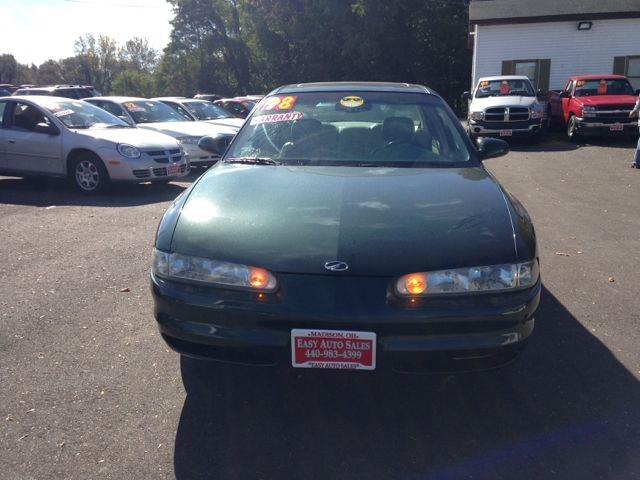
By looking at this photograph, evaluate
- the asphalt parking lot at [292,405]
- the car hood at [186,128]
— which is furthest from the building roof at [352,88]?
the car hood at [186,128]

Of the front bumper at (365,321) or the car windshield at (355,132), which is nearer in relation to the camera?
the front bumper at (365,321)

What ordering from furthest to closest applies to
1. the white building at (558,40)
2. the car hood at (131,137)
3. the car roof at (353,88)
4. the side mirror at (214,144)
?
the white building at (558,40) < the car hood at (131,137) < the side mirror at (214,144) < the car roof at (353,88)

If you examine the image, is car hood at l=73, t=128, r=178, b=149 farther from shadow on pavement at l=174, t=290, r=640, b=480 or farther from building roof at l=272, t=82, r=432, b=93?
shadow on pavement at l=174, t=290, r=640, b=480

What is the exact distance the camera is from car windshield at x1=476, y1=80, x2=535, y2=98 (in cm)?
1628

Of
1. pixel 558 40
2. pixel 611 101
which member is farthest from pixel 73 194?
pixel 558 40

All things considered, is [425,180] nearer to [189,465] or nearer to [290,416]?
[290,416]

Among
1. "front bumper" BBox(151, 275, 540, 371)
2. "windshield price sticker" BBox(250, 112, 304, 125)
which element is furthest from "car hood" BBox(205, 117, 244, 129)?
"front bumper" BBox(151, 275, 540, 371)

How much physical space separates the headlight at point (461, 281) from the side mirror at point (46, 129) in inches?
326

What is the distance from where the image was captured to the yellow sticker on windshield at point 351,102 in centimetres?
448

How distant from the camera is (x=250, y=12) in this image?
4241 centimetres

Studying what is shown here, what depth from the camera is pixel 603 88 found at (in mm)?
16125

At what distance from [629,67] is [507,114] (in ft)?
A: 30.7

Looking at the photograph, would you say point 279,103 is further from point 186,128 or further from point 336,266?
point 186,128

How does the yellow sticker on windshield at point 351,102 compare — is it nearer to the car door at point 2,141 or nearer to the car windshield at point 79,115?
the car windshield at point 79,115
